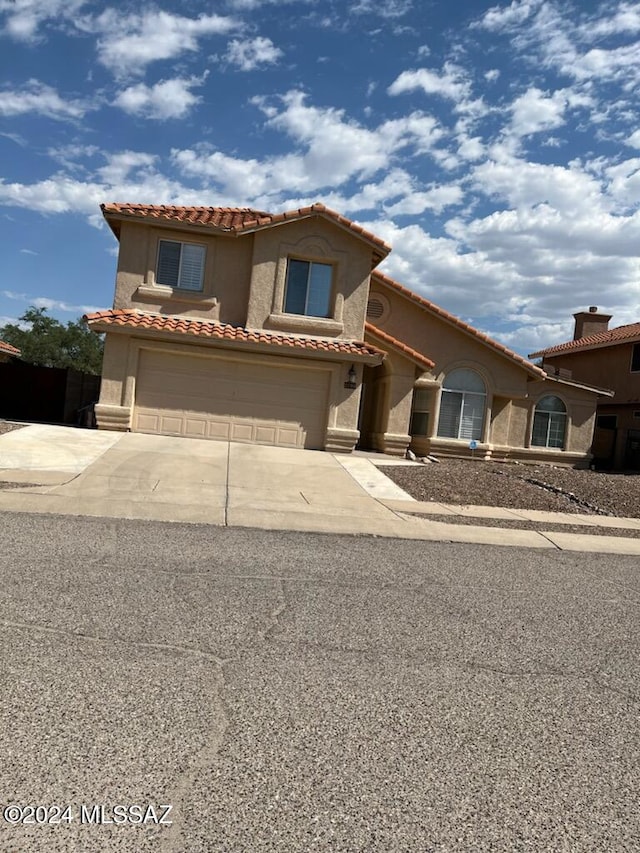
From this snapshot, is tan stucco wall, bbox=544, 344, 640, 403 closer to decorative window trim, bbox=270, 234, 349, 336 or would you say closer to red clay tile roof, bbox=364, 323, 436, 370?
red clay tile roof, bbox=364, 323, 436, 370

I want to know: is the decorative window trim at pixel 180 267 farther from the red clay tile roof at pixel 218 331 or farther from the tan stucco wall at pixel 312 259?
the tan stucco wall at pixel 312 259

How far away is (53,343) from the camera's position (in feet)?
176

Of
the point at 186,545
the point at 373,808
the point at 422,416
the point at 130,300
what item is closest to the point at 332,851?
the point at 373,808

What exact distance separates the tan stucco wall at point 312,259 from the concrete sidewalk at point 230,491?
12.4 feet

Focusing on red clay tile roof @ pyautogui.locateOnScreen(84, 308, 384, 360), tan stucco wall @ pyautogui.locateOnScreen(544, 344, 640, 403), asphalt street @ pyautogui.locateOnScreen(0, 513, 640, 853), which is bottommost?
asphalt street @ pyautogui.locateOnScreen(0, 513, 640, 853)

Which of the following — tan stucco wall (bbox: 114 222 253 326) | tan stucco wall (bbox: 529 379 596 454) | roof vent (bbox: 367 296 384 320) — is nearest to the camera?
tan stucco wall (bbox: 114 222 253 326)

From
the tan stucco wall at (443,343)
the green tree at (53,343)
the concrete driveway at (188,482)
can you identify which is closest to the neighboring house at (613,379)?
the tan stucco wall at (443,343)

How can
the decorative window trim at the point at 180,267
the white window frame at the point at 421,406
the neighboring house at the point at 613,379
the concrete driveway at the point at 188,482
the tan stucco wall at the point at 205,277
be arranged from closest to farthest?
the concrete driveway at the point at 188,482 → the tan stucco wall at the point at 205,277 → the decorative window trim at the point at 180,267 → the white window frame at the point at 421,406 → the neighboring house at the point at 613,379

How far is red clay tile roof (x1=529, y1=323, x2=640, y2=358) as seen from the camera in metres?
28.0

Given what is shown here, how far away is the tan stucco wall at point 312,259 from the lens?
19.3 m

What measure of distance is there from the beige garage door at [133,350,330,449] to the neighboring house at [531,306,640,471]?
11557mm

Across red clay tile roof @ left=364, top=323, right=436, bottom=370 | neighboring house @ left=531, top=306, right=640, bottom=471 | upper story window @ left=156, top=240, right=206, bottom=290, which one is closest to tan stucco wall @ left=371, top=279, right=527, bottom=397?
red clay tile roof @ left=364, top=323, right=436, bottom=370

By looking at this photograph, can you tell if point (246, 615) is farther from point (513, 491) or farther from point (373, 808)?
point (513, 491)

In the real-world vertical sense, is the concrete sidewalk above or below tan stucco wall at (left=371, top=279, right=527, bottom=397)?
below
